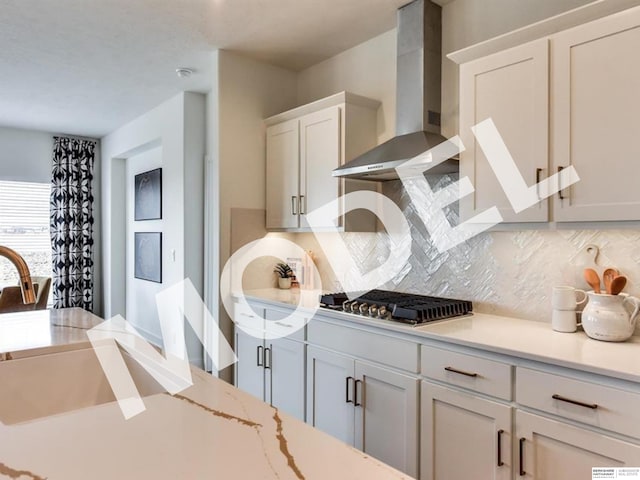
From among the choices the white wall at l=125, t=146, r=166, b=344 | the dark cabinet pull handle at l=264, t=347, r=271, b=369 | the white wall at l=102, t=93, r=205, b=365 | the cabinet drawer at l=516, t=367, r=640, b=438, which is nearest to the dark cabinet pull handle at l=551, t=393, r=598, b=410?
the cabinet drawer at l=516, t=367, r=640, b=438

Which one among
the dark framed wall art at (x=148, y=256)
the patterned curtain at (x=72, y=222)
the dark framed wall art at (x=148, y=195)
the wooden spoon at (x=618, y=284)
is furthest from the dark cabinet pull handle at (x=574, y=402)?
the patterned curtain at (x=72, y=222)

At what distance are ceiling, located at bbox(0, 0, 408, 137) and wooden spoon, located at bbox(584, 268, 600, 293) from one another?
177 centimetres

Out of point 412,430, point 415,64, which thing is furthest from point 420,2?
point 412,430

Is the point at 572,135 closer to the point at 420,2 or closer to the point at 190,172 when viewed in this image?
the point at 420,2

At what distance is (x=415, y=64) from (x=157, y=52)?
1904mm

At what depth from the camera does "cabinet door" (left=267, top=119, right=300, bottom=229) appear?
3148 millimetres

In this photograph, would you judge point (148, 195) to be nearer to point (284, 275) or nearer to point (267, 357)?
point (284, 275)

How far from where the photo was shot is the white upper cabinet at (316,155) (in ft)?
9.29

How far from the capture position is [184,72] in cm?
361

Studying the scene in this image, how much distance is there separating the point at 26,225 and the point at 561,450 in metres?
6.22

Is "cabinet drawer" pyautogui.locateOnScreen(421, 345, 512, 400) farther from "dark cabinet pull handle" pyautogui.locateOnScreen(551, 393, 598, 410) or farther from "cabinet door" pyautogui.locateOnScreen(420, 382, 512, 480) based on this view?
"dark cabinet pull handle" pyautogui.locateOnScreen(551, 393, 598, 410)

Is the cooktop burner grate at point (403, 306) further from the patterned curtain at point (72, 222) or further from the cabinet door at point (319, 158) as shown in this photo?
the patterned curtain at point (72, 222)

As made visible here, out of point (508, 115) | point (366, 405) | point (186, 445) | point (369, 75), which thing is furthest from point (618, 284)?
point (369, 75)

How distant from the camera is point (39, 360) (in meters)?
1.37
